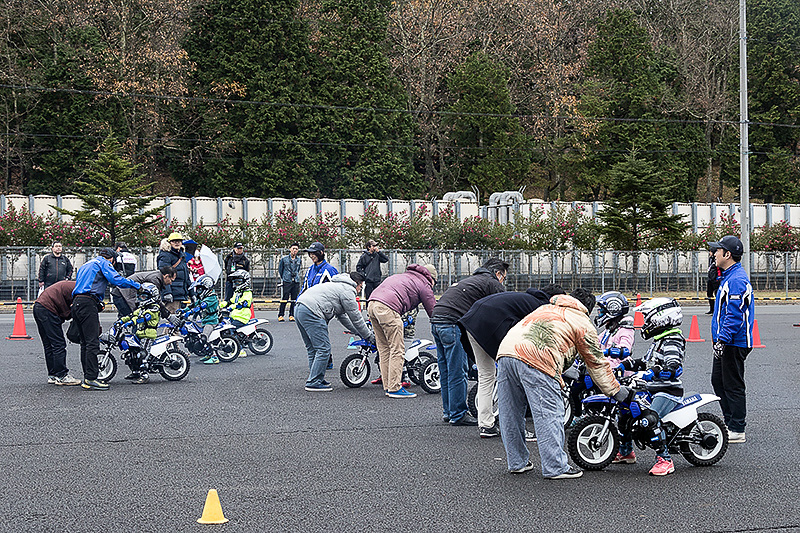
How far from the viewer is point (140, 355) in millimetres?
12984

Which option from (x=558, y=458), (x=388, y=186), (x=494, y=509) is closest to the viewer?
(x=494, y=509)

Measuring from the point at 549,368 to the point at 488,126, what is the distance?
4526 cm

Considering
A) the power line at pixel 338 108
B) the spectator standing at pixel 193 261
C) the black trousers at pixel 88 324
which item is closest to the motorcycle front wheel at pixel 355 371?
the black trousers at pixel 88 324

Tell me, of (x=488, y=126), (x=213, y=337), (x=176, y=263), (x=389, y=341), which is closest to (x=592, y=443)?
(x=389, y=341)

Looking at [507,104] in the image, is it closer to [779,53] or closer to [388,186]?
[388,186]

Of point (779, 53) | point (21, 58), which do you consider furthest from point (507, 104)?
point (21, 58)

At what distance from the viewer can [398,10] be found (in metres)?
52.9

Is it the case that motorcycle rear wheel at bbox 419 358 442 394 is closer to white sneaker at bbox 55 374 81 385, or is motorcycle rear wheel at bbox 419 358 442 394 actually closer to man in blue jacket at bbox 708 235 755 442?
man in blue jacket at bbox 708 235 755 442

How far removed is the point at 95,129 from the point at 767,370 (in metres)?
38.7

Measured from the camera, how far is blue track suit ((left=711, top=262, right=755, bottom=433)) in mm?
8531

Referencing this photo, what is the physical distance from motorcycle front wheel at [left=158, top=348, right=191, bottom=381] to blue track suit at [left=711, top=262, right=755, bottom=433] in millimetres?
7457

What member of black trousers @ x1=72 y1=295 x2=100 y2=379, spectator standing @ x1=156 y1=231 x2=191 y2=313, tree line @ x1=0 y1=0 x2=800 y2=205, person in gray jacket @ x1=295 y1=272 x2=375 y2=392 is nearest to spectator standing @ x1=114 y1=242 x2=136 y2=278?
spectator standing @ x1=156 y1=231 x2=191 y2=313

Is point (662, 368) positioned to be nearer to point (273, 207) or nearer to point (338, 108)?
point (273, 207)

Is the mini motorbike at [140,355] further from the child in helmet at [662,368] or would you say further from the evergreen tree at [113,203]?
the evergreen tree at [113,203]
